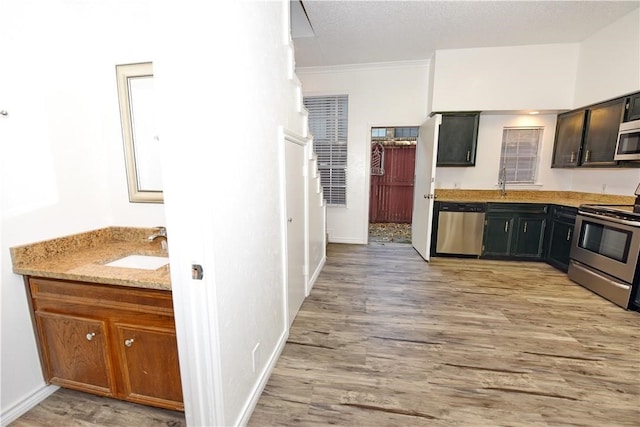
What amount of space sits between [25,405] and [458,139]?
506 centimetres

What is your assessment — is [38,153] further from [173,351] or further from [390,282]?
[390,282]

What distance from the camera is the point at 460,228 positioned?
4066 mm

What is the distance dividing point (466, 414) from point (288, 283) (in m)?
1.43

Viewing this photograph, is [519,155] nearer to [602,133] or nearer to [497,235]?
[602,133]

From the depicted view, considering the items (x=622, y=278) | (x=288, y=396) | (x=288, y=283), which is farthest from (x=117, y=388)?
(x=622, y=278)

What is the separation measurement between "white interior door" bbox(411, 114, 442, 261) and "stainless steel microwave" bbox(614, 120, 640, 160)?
187cm

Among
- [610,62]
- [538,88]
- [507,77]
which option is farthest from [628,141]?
[507,77]

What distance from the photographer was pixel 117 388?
154 cm

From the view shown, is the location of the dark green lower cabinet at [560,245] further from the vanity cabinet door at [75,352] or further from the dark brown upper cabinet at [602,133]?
the vanity cabinet door at [75,352]

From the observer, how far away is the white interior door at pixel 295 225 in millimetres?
2246

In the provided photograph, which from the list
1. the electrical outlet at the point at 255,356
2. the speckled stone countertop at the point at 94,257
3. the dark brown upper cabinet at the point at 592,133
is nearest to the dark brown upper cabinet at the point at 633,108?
the dark brown upper cabinet at the point at 592,133

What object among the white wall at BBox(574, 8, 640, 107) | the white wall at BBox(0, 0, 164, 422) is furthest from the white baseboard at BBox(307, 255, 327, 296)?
the white wall at BBox(574, 8, 640, 107)

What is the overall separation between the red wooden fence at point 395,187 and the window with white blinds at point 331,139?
229cm

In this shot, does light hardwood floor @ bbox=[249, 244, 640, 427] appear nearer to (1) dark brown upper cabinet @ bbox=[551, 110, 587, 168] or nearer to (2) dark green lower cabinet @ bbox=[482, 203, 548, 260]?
(2) dark green lower cabinet @ bbox=[482, 203, 548, 260]
